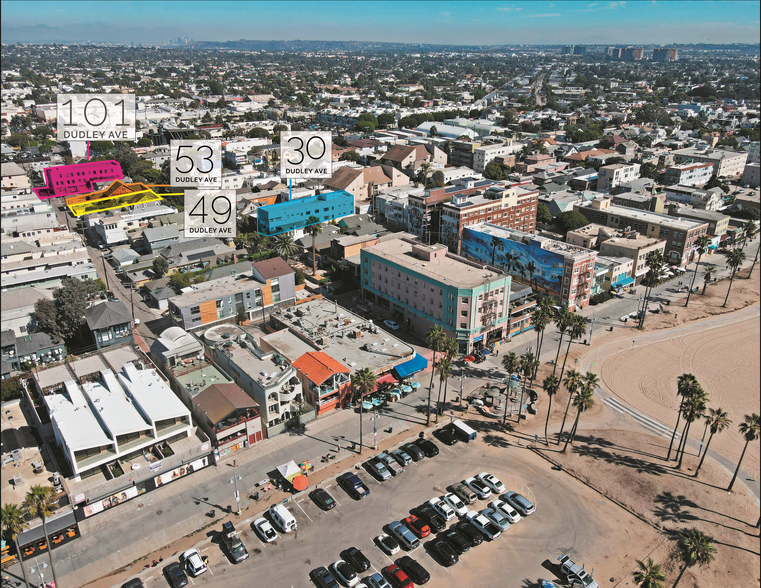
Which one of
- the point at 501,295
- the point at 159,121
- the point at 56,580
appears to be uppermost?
the point at 159,121

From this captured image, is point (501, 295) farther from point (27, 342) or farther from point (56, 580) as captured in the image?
point (27, 342)

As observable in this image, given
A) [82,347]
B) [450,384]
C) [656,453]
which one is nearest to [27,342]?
[82,347]

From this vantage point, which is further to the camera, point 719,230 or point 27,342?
point 719,230

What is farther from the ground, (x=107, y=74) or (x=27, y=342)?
(x=107, y=74)

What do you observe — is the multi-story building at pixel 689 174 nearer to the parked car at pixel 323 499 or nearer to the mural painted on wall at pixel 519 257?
the mural painted on wall at pixel 519 257

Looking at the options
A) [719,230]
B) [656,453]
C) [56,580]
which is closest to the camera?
[56,580]

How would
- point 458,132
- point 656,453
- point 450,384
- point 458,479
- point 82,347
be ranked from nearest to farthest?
1. point 458,479
2. point 656,453
3. point 450,384
4. point 82,347
5. point 458,132

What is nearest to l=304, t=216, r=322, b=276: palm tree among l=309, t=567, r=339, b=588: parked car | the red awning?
the red awning
